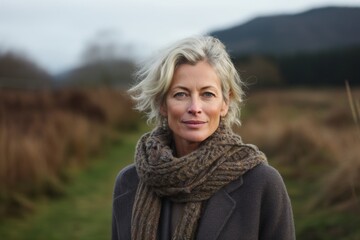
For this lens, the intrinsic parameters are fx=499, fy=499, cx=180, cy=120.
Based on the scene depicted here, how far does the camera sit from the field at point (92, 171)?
548cm

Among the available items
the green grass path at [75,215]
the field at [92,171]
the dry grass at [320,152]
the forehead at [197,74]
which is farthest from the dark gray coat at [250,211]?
the green grass path at [75,215]

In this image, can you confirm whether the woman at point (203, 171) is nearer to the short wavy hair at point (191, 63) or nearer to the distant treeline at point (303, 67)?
the short wavy hair at point (191, 63)

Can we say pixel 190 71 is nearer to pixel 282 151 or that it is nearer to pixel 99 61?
pixel 282 151

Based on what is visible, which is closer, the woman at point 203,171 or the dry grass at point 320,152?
the woman at point 203,171

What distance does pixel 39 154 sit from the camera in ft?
24.0

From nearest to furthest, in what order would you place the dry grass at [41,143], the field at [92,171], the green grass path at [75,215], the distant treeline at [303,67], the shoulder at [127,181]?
the shoulder at [127,181], the field at [92,171], the green grass path at [75,215], the dry grass at [41,143], the distant treeline at [303,67]

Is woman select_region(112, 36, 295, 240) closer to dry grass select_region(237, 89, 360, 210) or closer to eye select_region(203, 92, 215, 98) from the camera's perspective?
eye select_region(203, 92, 215, 98)

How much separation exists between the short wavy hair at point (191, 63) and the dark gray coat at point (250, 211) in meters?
0.30

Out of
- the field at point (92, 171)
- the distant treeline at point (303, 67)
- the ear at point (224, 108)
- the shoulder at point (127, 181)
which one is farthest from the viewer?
the distant treeline at point (303, 67)

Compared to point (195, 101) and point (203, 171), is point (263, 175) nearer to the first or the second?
point (203, 171)

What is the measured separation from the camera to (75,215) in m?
6.34

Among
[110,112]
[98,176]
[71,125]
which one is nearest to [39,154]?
[98,176]

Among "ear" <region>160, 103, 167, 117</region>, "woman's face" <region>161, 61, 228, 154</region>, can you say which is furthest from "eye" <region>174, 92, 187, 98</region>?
"ear" <region>160, 103, 167, 117</region>

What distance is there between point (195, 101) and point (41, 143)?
634 cm
